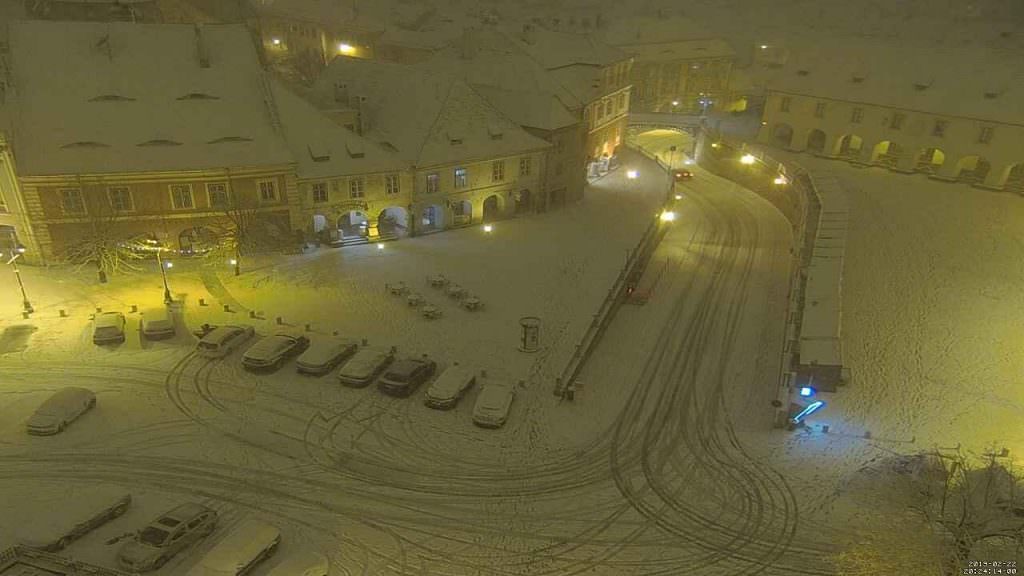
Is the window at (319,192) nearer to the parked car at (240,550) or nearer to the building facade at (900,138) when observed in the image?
the parked car at (240,550)

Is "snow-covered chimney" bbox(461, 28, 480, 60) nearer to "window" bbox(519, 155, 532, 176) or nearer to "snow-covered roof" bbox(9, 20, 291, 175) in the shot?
"window" bbox(519, 155, 532, 176)

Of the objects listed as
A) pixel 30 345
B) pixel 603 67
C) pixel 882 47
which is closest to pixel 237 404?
pixel 30 345

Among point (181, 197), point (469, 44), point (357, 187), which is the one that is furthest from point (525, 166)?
point (181, 197)

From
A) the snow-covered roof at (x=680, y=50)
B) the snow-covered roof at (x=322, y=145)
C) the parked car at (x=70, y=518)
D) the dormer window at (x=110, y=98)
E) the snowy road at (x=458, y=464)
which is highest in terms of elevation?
the snow-covered roof at (x=680, y=50)

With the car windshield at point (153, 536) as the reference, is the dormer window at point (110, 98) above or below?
above

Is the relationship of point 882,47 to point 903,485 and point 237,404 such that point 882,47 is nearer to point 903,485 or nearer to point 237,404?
point 903,485

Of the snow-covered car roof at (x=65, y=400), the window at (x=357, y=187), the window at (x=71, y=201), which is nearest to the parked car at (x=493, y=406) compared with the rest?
the snow-covered car roof at (x=65, y=400)
